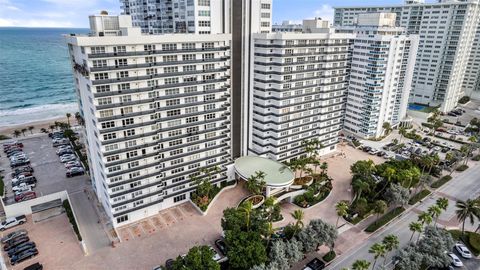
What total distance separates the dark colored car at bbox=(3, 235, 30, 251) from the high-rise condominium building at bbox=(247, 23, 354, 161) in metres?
54.7

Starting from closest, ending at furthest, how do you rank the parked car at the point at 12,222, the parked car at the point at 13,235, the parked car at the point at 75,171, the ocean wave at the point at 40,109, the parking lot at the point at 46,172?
the parked car at the point at 13,235 → the parked car at the point at 12,222 → the parking lot at the point at 46,172 → the parked car at the point at 75,171 → the ocean wave at the point at 40,109

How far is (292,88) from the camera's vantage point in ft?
265

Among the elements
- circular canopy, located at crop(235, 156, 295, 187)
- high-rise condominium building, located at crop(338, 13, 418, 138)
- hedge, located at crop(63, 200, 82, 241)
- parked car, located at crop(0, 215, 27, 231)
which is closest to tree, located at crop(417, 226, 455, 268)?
circular canopy, located at crop(235, 156, 295, 187)

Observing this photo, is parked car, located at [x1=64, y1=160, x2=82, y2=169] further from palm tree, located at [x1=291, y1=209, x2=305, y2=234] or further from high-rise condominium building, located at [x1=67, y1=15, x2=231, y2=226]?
palm tree, located at [x1=291, y1=209, x2=305, y2=234]

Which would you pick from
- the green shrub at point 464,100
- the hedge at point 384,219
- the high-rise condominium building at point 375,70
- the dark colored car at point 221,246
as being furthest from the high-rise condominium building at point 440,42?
the dark colored car at point 221,246

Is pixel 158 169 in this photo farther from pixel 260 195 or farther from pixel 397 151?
pixel 397 151

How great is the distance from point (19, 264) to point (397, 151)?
105337 millimetres

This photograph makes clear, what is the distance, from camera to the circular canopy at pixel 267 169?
72250 mm

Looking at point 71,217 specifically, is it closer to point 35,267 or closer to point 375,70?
point 35,267

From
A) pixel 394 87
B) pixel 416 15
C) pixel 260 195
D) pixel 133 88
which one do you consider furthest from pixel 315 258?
pixel 416 15

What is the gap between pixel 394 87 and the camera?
114062mm

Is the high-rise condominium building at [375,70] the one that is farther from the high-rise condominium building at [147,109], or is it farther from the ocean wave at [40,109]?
the ocean wave at [40,109]

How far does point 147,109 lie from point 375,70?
3136 inches

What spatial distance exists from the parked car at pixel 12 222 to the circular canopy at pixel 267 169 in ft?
157
